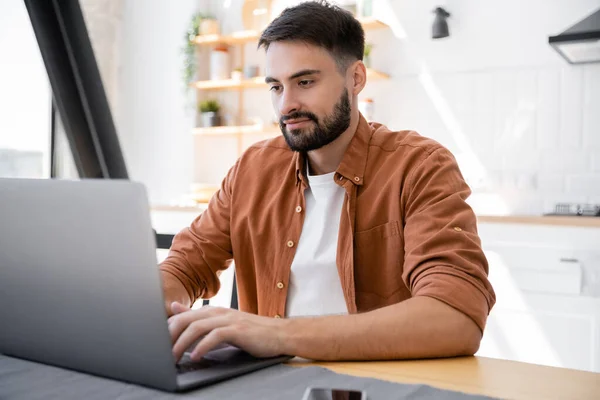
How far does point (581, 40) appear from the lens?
2.71 meters

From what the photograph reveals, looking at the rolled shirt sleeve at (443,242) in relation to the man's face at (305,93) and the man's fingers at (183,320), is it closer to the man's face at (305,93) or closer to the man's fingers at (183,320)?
the man's face at (305,93)

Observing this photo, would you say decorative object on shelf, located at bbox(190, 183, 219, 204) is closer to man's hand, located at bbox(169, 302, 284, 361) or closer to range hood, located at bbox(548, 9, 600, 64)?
range hood, located at bbox(548, 9, 600, 64)

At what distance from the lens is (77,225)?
0.75 m

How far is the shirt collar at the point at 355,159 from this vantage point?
4.90ft

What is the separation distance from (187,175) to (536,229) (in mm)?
2290

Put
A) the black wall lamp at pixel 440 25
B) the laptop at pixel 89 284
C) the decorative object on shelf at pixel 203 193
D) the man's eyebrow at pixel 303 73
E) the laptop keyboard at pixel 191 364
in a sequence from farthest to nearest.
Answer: the decorative object on shelf at pixel 203 193, the black wall lamp at pixel 440 25, the man's eyebrow at pixel 303 73, the laptop keyboard at pixel 191 364, the laptop at pixel 89 284

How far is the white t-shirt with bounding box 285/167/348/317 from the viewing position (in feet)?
4.80

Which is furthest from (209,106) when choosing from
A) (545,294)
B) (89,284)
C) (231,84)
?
(89,284)

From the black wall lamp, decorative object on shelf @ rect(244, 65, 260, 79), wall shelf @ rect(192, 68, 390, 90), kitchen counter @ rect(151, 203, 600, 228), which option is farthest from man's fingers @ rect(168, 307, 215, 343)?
decorative object on shelf @ rect(244, 65, 260, 79)

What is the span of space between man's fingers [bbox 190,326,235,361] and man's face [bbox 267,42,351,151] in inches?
29.4

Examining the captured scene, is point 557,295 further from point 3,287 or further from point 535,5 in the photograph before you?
point 3,287

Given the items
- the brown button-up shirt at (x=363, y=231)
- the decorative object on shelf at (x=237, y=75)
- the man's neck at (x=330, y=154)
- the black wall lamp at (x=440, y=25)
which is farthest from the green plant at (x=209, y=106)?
the man's neck at (x=330, y=154)

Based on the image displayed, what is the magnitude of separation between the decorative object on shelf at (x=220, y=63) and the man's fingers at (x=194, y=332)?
3.41 m

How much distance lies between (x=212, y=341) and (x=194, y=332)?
34mm
